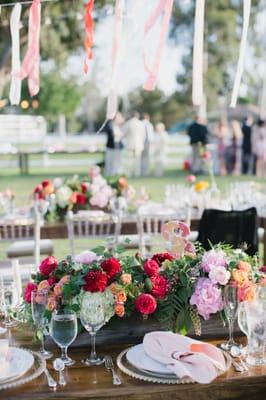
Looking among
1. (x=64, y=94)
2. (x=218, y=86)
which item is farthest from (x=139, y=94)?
(x=218, y=86)

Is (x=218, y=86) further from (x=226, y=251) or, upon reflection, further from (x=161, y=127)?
(x=226, y=251)

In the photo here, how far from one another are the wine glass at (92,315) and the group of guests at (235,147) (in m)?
12.3

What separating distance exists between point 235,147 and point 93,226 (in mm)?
10492

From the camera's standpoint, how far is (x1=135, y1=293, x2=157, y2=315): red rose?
6.77 ft

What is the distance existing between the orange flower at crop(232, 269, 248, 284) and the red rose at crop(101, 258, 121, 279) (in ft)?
1.32

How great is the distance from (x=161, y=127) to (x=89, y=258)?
13870 millimetres

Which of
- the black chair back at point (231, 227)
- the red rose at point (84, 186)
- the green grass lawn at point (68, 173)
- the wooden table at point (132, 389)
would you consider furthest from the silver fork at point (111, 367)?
the green grass lawn at point (68, 173)

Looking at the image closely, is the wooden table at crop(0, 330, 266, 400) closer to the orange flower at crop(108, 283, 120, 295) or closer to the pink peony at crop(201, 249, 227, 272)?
the orange flower at crop(108, 283, 120, 295)

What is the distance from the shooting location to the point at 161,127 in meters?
15.9

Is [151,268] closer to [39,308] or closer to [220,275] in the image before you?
[220,275]

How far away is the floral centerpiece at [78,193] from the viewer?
5184 mm

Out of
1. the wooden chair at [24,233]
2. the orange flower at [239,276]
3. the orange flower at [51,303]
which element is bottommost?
the wooden chair at [24,233]

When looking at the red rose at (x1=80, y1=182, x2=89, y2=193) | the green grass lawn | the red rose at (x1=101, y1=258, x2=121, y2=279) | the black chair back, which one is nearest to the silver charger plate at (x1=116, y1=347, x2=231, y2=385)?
the red rose at (x1=101, y1=258, x2=121, y2=279)

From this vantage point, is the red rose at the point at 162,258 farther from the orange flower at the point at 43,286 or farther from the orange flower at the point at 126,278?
the orange flower at the point at 43,286
